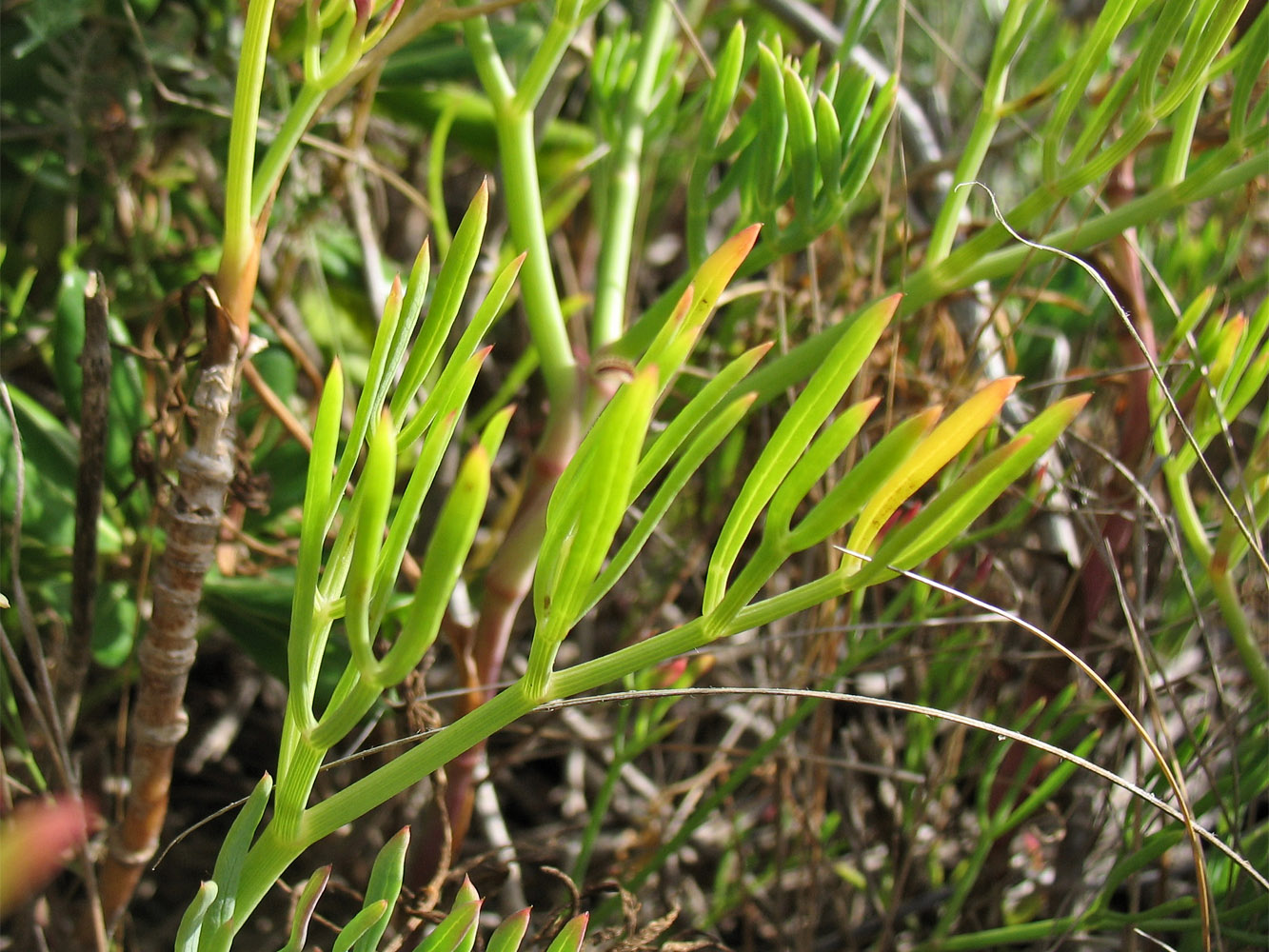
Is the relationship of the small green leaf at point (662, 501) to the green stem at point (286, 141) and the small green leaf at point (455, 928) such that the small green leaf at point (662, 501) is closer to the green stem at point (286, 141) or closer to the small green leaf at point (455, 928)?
the small green leaf at point (455, 928)

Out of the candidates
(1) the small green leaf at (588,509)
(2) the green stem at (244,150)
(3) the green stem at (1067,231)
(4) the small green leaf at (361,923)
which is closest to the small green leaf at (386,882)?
(4) the small green leaf at (361,923)

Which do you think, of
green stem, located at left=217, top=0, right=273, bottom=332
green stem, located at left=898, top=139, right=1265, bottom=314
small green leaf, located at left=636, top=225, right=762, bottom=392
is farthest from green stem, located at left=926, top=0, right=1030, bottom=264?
green stem, located at left=217, top=0, right=273, bottom=332

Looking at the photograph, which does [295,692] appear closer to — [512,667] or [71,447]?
[71,447]

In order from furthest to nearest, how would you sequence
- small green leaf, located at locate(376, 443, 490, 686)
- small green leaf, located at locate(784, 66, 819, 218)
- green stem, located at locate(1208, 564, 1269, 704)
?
green stem, located at locate(1208, 564, 1269, 704), small green leaf, located at locate(784, 66, 819, 218), small green leaf, located at locate(376, 443, 490, 686)

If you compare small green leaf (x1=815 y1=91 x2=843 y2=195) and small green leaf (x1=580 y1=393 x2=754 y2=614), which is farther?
small green leaf (x1=815 y1=91 x2=843 y2=195)

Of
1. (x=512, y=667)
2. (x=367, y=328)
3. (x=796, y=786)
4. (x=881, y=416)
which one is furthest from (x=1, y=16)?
(x=796, y=786)

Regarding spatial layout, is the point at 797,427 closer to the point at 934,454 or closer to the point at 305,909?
the point at 934,454

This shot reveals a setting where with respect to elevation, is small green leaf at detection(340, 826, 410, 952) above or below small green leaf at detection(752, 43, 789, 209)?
below

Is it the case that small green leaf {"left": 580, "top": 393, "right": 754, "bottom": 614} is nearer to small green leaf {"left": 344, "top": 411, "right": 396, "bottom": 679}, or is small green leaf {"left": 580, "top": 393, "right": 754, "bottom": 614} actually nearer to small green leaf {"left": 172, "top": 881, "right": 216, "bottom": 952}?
small green leaf {"left": 344, "top": 411, "right": 396, "bottom": 679}
